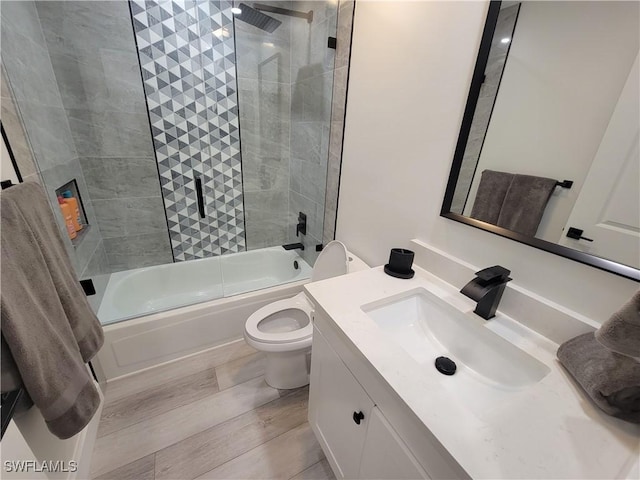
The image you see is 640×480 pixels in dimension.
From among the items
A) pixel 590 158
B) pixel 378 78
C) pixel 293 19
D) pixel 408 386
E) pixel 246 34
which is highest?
pixel 293 19

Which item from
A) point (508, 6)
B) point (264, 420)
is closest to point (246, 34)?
point (508, 6)

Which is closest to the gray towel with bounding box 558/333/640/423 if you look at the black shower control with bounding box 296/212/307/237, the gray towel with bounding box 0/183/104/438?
the gray towel with bounding box 0/183/104/438

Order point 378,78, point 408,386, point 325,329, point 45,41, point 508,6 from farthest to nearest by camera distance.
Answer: point 45,41
point 378,78
point 325,329
point 508,6
point 408,386

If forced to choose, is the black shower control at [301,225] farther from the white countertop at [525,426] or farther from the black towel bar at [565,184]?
the black towel bar at [565,184]

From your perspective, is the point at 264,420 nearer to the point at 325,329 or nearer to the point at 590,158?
the point at 325,329

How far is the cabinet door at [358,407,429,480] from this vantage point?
64cm

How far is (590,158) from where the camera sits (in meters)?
0.69

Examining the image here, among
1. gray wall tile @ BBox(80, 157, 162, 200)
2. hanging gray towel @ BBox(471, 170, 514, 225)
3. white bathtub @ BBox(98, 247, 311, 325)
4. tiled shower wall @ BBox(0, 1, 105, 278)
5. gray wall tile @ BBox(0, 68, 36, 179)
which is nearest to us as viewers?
hanging gray towel @ BBox(471, 170, 514, 225)

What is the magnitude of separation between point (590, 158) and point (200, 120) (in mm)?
2349

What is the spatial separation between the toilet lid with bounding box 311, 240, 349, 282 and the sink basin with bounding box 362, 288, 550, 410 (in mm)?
561

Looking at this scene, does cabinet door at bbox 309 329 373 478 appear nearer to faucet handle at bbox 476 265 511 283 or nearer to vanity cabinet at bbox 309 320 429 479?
vanity cabinet at bbox 309 320 429 479

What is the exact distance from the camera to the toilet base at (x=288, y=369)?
1516 millimetres

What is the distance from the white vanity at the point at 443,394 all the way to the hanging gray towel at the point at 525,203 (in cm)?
22

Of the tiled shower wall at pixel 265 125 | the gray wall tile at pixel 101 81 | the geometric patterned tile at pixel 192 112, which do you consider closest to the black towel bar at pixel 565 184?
the tiled shower wall at pixel 265 125
